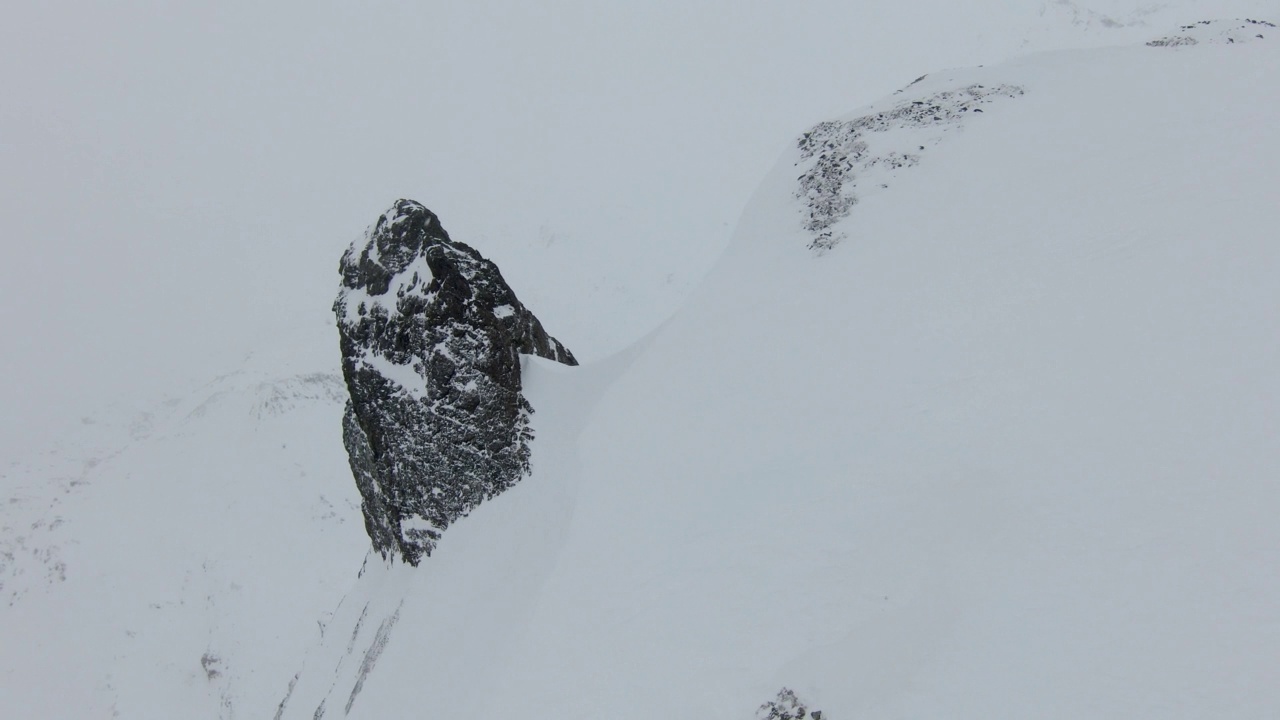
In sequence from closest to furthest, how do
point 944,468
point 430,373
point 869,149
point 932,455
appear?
point 944,468, point 932,455, point 430,373, point 869,149

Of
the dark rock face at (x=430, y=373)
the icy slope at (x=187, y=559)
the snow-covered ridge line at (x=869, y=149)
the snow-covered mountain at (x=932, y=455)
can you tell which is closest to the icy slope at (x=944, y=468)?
the snow-covered mountain at (x=932, y=455)

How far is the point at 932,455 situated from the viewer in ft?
33.8

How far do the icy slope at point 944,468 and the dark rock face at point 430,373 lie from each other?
2.64 ft

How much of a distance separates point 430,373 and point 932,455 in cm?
1227

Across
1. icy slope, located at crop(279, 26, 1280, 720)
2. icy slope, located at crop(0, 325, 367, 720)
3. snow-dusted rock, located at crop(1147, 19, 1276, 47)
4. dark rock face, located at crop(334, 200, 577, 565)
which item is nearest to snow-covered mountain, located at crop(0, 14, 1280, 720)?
Result: icy slope, located at crop(279, 26, 1280, 720)

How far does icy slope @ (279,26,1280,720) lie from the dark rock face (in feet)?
2.64

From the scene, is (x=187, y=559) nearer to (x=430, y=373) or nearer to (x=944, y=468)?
(x=430, y=373)

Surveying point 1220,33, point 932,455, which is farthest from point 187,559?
point 1220,33

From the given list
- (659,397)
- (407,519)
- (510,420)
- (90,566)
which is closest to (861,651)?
(659,397)

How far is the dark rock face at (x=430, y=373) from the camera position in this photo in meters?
17.5

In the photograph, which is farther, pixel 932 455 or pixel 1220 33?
pixel 1220 33

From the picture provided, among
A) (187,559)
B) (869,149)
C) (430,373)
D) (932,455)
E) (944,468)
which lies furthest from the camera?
(187,559)

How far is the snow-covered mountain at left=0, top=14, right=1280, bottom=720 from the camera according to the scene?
308 inches

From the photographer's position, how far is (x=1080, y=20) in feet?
163
